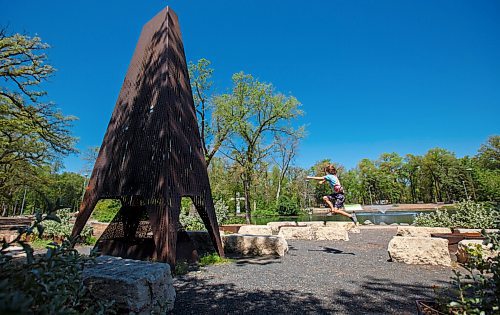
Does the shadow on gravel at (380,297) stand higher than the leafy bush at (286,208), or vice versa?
the leafy bush at (286,208)

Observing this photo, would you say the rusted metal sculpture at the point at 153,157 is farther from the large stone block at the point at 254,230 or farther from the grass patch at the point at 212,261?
the large stone block at the point at 254,230

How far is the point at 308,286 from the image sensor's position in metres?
4.39

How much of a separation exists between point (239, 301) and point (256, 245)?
3955 millimetres

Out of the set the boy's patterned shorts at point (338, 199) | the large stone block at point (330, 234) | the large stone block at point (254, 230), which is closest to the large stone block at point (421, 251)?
the boy's patterned shorts at point (338, 199)

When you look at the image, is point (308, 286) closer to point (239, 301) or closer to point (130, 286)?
point (239, 301)

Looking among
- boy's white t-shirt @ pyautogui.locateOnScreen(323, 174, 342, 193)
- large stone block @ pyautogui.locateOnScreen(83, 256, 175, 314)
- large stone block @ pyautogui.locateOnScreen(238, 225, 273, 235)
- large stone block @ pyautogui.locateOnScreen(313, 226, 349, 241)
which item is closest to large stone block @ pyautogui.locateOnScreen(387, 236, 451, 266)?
boy's white t-shirt @ pyautogui.locateOnScreen(323, 174, 342, 193)

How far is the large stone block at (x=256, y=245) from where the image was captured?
24.2 feet

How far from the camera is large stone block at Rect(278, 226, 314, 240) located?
1134 centimetres

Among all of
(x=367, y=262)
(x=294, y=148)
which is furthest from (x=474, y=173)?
(x=367, y=262)

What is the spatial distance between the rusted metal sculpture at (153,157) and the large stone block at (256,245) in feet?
4.62

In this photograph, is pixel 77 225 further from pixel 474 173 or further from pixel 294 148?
pixel 474 173

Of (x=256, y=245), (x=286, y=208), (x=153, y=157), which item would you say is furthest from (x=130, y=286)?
(x=286, y=208)

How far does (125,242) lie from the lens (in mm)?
6926

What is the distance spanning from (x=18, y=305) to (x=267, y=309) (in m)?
3.37
